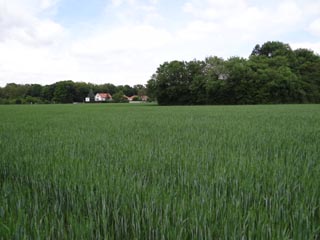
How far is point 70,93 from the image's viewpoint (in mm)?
104250

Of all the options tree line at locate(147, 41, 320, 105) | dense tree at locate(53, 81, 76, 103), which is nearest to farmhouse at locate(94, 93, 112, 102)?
dense tree at locate(53, 81, 76, 103)

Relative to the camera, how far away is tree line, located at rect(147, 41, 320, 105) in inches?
1937

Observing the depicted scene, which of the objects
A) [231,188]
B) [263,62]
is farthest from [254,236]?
[263,62]

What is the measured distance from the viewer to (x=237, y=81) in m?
49.8

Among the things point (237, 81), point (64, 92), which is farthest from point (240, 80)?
point (64, 92)

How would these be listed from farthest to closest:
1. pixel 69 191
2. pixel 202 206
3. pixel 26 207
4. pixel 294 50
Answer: pixel 294 50 → pixel 69 191 → pixel 26 207 → pixel 202 206

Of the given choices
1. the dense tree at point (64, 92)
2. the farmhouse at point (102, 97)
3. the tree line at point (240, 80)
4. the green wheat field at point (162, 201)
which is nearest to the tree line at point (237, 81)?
the tree line at point (240, 80)

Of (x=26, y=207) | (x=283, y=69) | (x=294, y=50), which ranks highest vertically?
(x=294, y=50)

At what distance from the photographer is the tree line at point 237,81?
49188 mm

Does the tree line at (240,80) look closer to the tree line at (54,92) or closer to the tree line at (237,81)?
the tree line at (237,81)

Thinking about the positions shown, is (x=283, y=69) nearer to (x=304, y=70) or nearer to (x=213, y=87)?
(x=304, y=70)

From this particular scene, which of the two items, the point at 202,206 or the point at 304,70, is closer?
the point at 202,206

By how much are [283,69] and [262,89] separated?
7.56m

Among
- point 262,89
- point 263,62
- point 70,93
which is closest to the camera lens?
point 262,89
